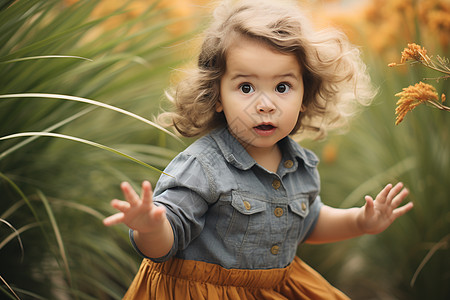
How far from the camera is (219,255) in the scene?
3.44 feet

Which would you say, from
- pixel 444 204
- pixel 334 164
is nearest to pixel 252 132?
pixel 444 204

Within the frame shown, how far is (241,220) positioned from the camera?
1051 mm

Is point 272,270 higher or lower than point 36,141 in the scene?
lower

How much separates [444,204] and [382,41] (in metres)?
0.67

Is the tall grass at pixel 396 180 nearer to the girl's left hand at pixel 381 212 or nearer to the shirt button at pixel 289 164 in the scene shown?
the girl's left hand at pixel 381 212

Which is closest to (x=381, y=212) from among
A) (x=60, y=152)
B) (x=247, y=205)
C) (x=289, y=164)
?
(x=289, y=164)

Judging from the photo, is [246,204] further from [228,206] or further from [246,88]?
[246,88]

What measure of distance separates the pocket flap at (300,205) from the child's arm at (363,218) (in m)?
0.15

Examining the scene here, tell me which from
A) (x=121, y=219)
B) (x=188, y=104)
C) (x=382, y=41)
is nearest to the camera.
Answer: (x=121, y=219)

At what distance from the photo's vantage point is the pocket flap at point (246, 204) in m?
1.04

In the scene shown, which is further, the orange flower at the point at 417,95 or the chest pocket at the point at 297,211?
the chest pocket at the point at 297,211

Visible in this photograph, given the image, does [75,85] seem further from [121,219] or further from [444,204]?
[444,204]

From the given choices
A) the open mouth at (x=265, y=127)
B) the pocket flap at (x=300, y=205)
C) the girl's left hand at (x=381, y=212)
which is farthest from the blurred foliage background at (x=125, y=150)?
the pocket flap at (x=300, y=205)

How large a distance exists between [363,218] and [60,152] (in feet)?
2.87
